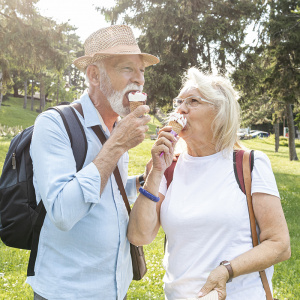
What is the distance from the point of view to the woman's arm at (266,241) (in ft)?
6.96

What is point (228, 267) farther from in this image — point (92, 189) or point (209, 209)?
point (92, 189)

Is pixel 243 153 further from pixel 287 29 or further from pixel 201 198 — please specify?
pixel 287 29

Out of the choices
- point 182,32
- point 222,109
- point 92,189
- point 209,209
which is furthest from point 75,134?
point 182,32

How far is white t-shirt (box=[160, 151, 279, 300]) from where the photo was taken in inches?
87.2

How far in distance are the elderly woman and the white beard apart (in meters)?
0.33

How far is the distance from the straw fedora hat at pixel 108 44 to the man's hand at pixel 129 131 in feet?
1.87

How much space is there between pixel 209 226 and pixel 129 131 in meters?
0.86

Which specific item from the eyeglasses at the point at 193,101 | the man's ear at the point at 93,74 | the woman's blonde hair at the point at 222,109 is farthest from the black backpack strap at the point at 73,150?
the woman's blonde hair at the point at 222,109

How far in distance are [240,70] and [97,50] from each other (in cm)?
1525

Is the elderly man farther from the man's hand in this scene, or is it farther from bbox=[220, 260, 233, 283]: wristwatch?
bbox=[220, 260, 233, 283]: wristwatch

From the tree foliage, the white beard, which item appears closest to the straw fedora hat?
the white beard

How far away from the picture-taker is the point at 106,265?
2.14 metres

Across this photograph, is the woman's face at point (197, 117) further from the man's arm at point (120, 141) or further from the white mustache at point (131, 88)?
the man's arm at point (120, 141)

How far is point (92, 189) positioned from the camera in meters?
1.81
